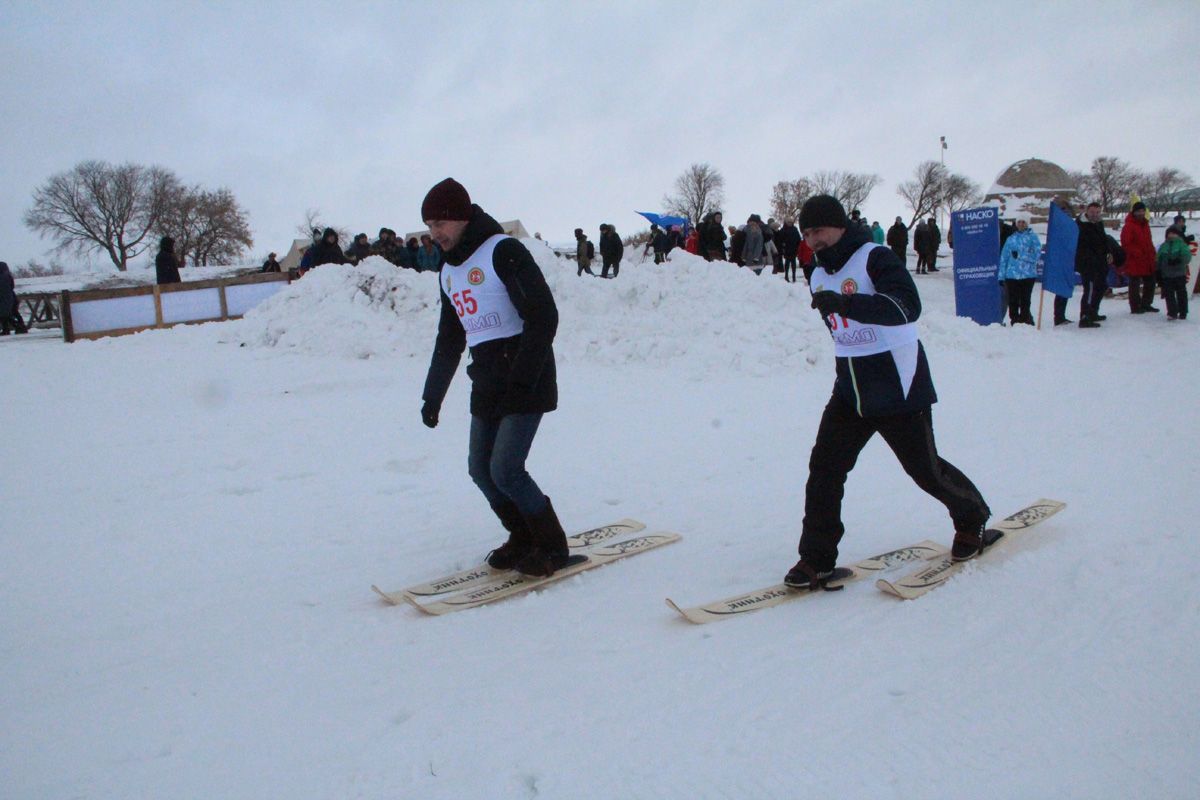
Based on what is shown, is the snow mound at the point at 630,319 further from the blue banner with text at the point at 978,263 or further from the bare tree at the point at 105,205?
the bare tree at the point at 105,205

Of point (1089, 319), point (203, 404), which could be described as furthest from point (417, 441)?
point (1089, 319)

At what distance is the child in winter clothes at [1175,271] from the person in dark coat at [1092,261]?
0.82 meters

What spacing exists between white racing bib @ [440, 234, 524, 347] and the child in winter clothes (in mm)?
13089

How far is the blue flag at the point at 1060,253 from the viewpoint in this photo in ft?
42.6

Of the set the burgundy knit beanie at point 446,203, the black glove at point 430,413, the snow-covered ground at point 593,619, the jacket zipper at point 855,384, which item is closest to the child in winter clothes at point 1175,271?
the snow-covered ground at point 593,619

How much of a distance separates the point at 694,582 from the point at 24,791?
9.49 ft

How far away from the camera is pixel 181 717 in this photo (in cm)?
294

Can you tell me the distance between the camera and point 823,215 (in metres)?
3.69

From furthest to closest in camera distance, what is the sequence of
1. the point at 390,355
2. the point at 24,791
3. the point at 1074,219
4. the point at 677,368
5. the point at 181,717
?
the point at 1074,219
the point at 390,355
the point at 677,368
the point at 181,717
the point at 24,791

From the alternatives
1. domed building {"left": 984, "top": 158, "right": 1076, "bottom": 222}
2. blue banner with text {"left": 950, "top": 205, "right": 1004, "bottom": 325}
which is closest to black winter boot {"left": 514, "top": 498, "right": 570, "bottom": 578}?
blue banner with text {"left": 950, "top": 205, "right": 1004, "bottom": 325}

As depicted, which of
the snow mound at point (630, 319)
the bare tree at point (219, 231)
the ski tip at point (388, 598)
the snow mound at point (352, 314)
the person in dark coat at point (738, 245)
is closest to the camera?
the ski tip at point (388, 598)

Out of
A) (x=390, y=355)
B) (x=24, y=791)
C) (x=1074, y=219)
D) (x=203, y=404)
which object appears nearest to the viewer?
(x=24, y=791)

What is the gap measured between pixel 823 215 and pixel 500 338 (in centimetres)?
165

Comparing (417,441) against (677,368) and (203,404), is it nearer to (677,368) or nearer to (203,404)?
(203,404)
